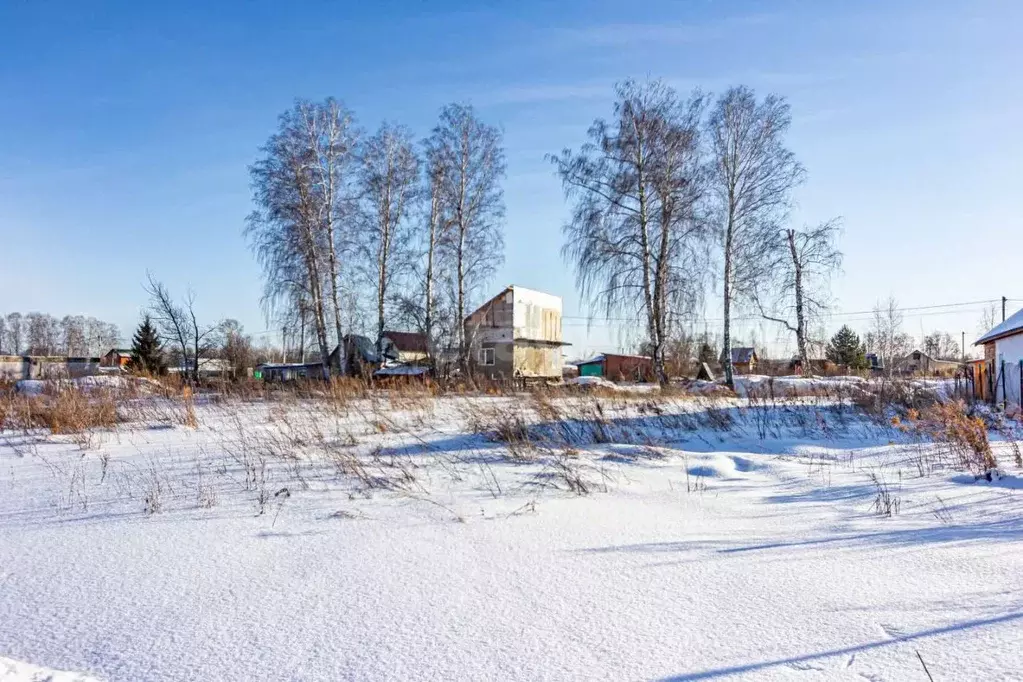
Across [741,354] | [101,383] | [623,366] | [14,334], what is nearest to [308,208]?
[101,383]

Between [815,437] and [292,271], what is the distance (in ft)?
47.4

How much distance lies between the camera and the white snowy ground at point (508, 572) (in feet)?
5.50

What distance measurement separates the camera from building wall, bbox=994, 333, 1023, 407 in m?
12.8

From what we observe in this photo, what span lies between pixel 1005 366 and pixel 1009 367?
234 mm

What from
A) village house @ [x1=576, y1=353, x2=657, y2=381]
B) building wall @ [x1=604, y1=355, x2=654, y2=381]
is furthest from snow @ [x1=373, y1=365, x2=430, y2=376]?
village house @ [x1=576, y1=353, x2=657, y2=381]

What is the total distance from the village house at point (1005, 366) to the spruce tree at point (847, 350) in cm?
2358

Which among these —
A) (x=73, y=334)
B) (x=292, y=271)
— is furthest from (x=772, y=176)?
(x=73, y=334)

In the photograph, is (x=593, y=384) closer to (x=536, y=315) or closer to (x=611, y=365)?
(x=536, y=315)

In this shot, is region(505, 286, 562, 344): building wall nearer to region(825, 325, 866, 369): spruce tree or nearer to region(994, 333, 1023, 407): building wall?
region(825, 325, 866, 369): spruce tree

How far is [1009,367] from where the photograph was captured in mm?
13328

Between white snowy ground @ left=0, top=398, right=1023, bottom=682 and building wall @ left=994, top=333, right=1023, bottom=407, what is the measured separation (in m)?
10.6

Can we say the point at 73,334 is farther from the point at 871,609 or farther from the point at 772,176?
the point at 871,609

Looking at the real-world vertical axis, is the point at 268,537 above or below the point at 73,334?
below

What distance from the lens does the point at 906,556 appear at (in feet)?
8.28
